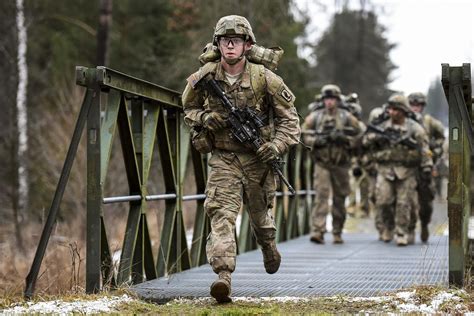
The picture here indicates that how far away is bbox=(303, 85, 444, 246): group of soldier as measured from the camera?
13227mm

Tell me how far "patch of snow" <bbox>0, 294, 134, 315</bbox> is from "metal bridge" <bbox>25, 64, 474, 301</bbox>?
51cm

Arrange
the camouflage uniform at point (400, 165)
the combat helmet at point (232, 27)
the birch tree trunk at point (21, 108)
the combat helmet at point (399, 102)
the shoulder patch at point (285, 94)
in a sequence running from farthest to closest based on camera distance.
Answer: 1. the birch tree trunk at point (21, 108)
2. the camouflage uniform at point (400, 165)
3. the combat helmet at point (399, 102)
4. the shoulder patch at point (285, 94)
5. the combat helmet at point (232, 27)

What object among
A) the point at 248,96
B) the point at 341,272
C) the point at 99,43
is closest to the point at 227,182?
the point at 248,96

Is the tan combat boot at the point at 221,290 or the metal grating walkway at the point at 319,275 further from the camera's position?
the metal grating walkway at the point at 319,275

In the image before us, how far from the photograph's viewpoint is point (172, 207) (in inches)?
348

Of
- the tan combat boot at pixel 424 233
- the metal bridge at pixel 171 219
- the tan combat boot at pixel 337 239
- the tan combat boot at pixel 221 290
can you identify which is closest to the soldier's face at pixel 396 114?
the tan combat boot at pixel 424 233

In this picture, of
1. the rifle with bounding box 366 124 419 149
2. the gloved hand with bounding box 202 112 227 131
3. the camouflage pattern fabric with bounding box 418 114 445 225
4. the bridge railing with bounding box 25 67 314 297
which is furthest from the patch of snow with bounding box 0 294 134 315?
the camouflage pattern fabric with bounding box 418 114 445 225

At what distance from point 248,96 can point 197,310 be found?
1655 mm

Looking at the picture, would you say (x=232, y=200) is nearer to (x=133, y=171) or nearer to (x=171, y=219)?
(x=133, y=171)

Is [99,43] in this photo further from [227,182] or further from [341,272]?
[227,182]

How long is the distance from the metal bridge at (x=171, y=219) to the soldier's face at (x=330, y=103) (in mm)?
2854

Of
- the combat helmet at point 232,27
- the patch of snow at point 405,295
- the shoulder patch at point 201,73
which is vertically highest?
the combat helmet at point 232,27

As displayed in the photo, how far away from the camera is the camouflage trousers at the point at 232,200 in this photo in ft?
22.1

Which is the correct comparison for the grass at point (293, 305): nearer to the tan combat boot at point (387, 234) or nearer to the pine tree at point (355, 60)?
the tan combat boot at point (387, 234)
